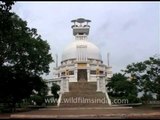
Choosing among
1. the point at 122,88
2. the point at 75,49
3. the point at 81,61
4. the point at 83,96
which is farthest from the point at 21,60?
the point at 75,49

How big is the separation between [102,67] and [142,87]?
83.3 feet

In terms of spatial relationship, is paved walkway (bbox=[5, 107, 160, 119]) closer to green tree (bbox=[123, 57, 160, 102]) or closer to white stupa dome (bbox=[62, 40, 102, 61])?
green tree (bbox=[123, 57, 160, 102])

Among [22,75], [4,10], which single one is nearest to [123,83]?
[22,75]

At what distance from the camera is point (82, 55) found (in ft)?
160

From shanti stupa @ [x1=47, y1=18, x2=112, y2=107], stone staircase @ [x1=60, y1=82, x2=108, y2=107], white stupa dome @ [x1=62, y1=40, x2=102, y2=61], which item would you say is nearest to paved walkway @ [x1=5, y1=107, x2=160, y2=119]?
stone staircase @ [x1=60, y1=82, x2=108, y2=107]

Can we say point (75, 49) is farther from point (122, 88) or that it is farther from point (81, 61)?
point (122, 88)

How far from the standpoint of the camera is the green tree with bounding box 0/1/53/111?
85.1 feet

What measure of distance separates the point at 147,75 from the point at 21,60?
1131 cm

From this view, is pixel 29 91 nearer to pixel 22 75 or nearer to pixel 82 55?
pixel 22 75

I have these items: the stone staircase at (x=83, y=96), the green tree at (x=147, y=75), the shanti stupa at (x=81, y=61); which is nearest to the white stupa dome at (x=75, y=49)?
the shanti stupa at (x=81, y=61)

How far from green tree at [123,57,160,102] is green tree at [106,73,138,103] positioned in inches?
124

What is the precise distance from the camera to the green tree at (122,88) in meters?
36.5

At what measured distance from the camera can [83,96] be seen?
35.6 m

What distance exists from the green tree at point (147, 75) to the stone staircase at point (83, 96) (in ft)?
11.8
